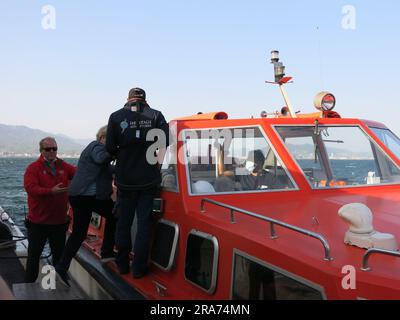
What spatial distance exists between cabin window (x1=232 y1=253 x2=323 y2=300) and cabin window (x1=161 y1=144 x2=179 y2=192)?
0.99m

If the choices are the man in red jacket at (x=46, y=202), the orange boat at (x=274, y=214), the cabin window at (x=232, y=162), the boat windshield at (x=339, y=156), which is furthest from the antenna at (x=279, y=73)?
the man in red jacket at (x=46, y=202)

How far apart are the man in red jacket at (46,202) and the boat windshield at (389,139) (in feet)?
10.8

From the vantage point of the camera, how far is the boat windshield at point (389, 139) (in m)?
4.21

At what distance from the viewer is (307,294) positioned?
7.14 feet

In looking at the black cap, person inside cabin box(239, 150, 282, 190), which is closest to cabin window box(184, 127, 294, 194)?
person inside cabin box(239, 150, 282, 190)

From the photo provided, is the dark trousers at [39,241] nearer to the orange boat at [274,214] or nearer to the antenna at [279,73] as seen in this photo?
the orange boat at [274,214]

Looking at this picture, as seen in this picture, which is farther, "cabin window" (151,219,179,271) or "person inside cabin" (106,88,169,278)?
"person inside cabin" (106,88,169,278)

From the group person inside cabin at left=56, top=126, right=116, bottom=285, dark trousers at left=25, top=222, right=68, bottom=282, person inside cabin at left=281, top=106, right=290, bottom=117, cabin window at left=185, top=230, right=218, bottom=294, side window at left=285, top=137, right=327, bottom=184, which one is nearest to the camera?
cabin window at left=185, top=230, right=218, bottom=294

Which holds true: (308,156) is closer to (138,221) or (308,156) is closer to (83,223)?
(138,221)

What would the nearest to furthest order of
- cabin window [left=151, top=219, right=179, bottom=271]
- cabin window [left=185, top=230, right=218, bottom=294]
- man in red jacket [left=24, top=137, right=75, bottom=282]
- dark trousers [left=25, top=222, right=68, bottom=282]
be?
cabin window [left=185, top=230, right=218, bottom=294], cabin window [left=151, top=219, right=179, bottom=271], man in red jacket [left=24, top=137, right=75, bottom=282], dark trousers [left=25, top=222, right=68, bottom=282]

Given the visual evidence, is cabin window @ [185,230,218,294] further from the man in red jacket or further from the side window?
the man in red jacket

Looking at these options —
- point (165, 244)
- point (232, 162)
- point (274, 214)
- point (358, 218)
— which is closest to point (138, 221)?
point (165, 244)

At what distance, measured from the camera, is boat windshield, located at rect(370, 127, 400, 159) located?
4207 mm
